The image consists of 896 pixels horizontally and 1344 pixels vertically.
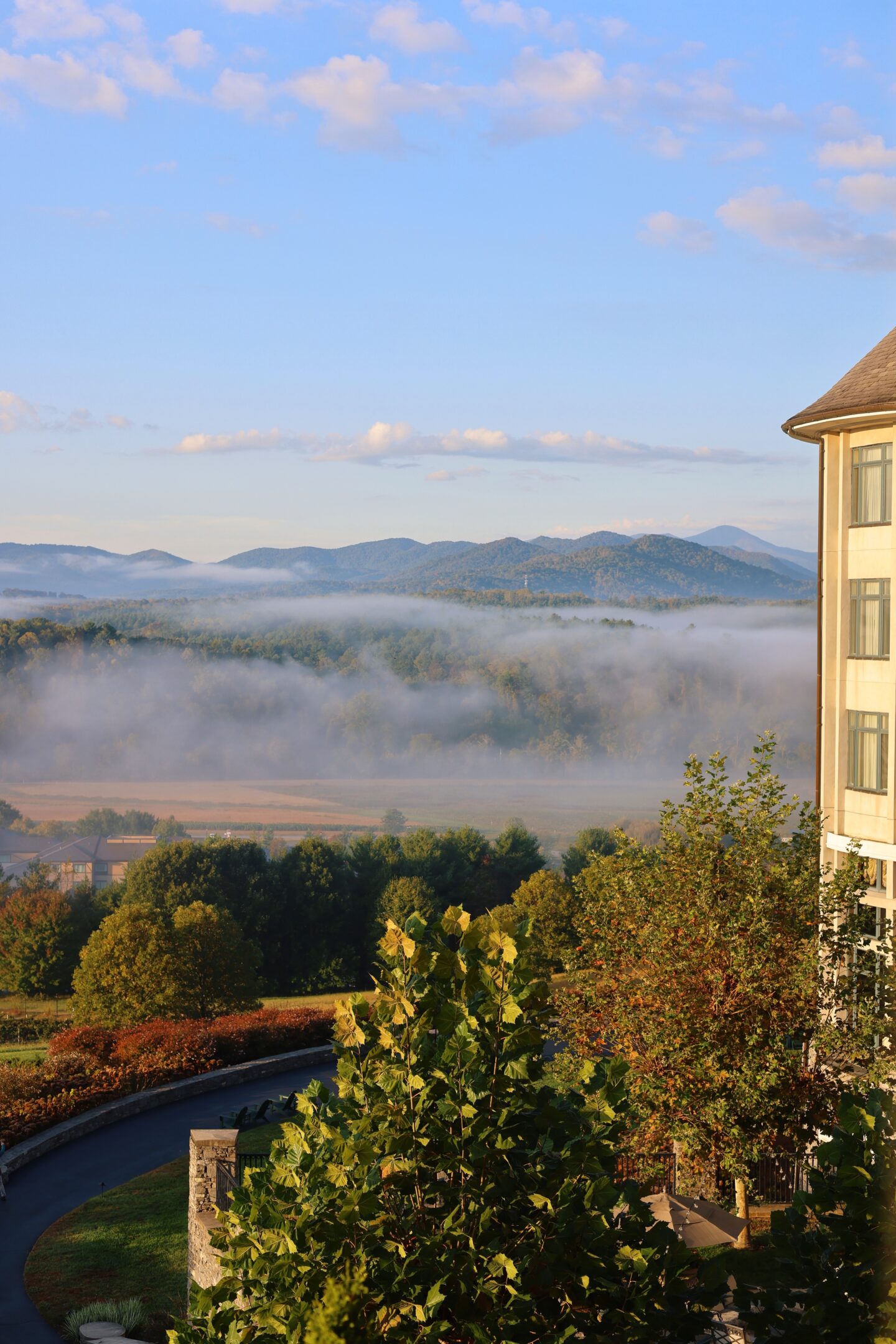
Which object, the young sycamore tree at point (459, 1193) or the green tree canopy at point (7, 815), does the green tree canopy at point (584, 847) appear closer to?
the young sycamore tree at point (459, 1193)

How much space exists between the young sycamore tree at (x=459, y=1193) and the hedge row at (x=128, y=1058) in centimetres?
2252

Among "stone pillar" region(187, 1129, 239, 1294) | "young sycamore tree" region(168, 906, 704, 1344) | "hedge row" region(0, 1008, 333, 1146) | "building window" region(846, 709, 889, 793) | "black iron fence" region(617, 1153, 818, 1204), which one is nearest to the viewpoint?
"young sycamore tree" region(168, 906, 704, 1344)

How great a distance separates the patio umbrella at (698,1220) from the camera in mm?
14844

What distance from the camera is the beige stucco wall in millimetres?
19844

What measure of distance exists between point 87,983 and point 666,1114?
30.9 metres

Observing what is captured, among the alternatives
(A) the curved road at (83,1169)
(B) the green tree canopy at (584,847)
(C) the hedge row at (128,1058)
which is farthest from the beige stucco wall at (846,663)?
(B) the green tree canopy at (584,847)

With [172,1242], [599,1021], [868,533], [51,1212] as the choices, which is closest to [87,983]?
[51,1212]

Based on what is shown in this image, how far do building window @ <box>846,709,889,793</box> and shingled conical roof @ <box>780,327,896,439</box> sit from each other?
5084mm

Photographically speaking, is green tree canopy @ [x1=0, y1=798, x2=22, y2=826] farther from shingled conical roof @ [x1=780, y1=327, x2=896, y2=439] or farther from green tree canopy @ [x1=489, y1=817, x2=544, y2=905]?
shingled conical roof @ [x1=780, y1=327, x2=896, y2=439]

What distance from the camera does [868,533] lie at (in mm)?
20109

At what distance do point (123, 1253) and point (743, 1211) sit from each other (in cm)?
1030

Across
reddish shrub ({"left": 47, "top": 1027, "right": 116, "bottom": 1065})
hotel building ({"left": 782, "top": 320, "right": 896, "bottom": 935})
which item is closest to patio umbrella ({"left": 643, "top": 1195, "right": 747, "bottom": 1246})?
hotel building ({"left": 782, "top": 320, "right": 896, "bottom": 935})

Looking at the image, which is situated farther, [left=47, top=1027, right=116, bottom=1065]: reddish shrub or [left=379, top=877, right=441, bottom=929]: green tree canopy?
[left=379, top=877, right=441, bottom=929]: green tree canopy

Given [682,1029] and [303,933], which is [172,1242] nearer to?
[682,1029]
